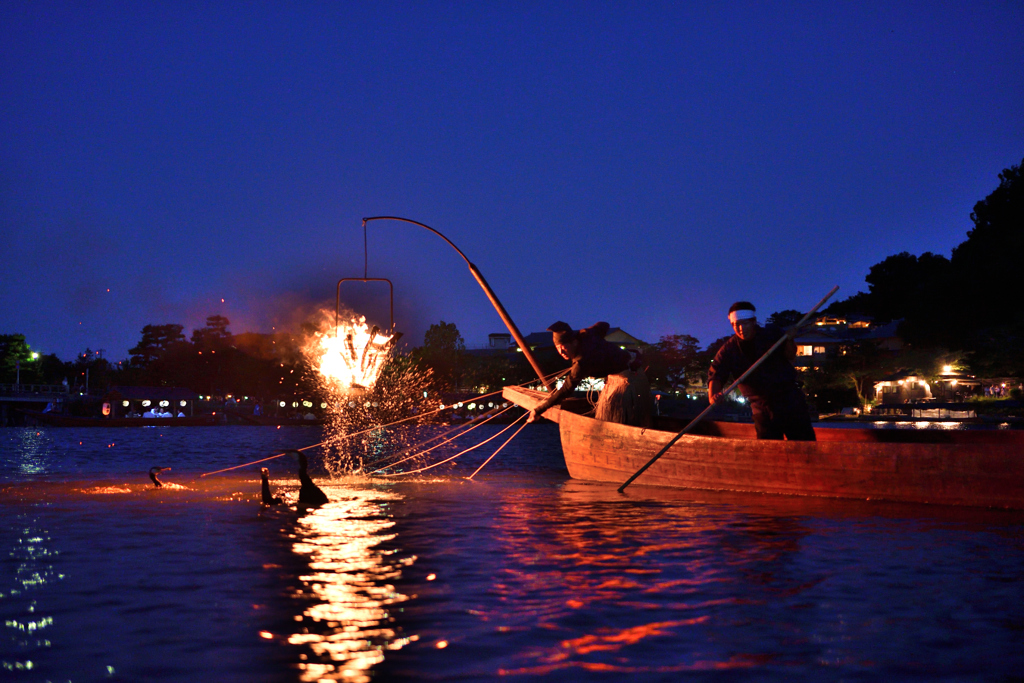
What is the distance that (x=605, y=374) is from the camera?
13.5 metres

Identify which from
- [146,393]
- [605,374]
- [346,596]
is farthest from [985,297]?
[146,393]

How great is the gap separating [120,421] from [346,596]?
69069mm

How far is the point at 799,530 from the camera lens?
8539 mm

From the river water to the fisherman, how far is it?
271 cm

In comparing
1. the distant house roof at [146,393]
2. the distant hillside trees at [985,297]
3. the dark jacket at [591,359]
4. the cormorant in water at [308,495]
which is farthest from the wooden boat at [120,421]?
the dark jacket at [591,359]

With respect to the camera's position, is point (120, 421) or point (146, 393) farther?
point (146, 393)

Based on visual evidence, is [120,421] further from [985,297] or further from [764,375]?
[764,375]

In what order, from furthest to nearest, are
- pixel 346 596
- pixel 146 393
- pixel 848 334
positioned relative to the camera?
1. pixel 848 334
2. pixel 146 393
3. pixel 346 596

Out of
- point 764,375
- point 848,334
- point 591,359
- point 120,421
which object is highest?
point 848,334

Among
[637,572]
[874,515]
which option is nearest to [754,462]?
[874,515]

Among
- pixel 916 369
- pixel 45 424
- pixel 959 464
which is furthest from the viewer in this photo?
pixel 45 424

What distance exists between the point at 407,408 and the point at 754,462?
255ft

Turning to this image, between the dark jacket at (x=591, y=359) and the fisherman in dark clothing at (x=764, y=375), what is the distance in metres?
2.43

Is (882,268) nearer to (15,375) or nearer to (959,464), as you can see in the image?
(959,464)
